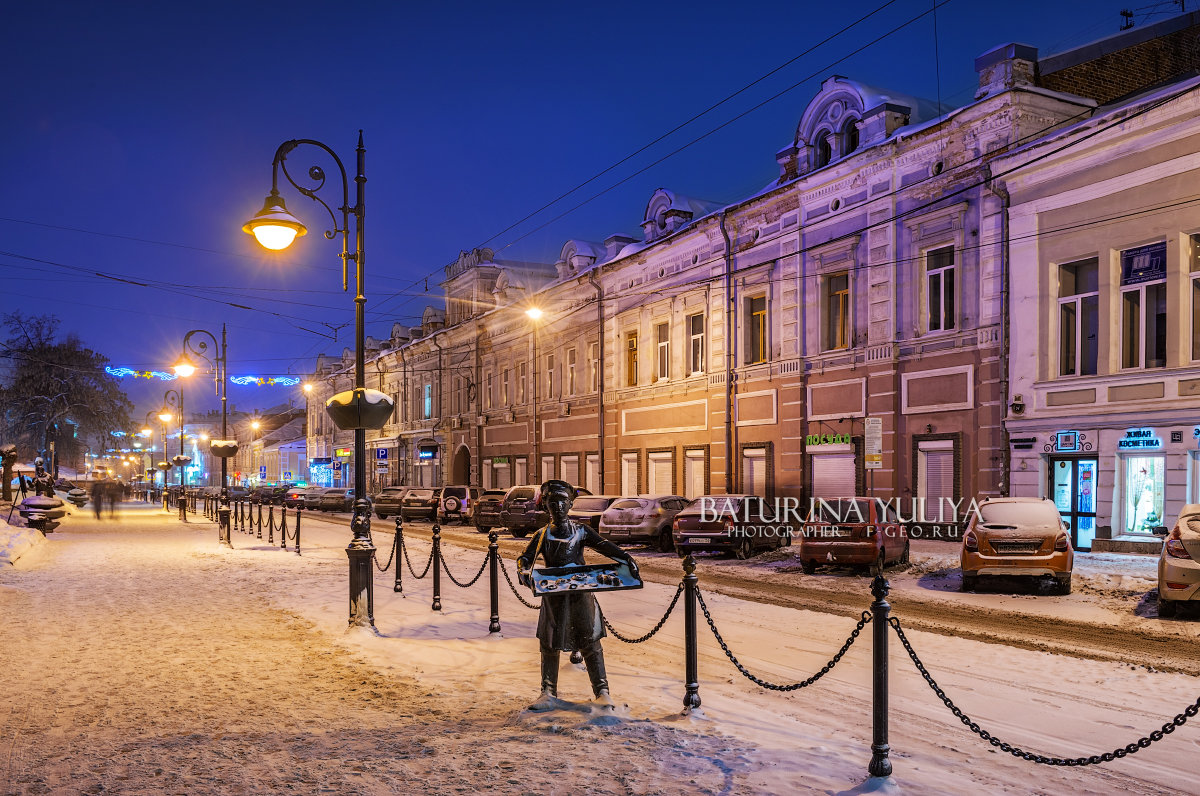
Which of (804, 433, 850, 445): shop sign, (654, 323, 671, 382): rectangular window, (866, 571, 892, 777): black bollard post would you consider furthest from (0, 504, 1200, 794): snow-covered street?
(654, 323, 671, 382): rectangular window

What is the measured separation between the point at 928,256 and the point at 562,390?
19.8 metres

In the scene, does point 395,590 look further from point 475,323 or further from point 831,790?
point 475,323

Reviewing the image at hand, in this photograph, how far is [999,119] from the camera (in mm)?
21562

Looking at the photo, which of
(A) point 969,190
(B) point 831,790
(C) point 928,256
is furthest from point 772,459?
(B) point 831,790

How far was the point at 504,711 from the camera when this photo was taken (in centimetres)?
714

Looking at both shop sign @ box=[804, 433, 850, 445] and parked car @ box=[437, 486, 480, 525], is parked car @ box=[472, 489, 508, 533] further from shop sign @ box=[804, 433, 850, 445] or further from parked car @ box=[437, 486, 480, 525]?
shop sign @ box=[804, 433, 850, 445]

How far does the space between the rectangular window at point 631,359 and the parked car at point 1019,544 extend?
21.6 meters

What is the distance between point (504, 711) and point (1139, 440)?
16.6m

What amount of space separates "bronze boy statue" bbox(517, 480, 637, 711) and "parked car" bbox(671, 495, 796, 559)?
13.6 metres

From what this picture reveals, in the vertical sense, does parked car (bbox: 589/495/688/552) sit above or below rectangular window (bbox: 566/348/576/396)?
below

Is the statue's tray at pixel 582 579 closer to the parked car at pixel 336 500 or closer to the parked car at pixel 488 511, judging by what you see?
the parked car at pixel 488 511

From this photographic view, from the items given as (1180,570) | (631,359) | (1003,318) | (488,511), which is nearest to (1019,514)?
(1180,570)

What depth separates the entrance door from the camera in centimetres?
2017

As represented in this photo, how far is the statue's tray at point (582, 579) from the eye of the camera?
273 inches
